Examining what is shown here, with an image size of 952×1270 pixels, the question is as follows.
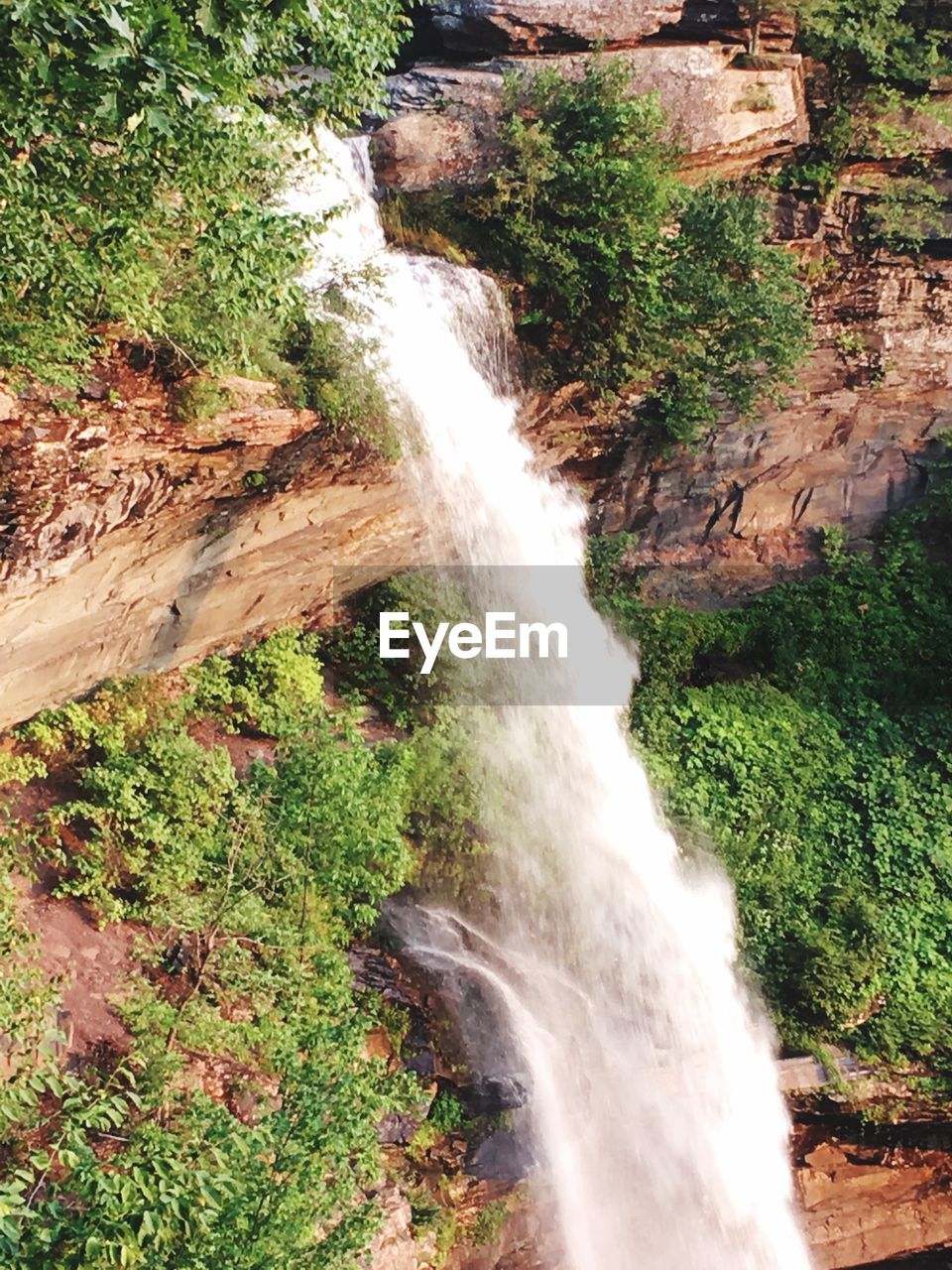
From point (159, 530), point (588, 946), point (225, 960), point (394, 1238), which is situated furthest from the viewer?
point (588, 946)

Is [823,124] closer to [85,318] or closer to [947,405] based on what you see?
[947,405]

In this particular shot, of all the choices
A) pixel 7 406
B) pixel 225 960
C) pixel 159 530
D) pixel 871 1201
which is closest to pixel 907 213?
pixel 159 530

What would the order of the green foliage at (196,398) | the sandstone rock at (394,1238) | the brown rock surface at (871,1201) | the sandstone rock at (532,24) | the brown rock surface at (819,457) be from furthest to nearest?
the brown rock surface at (819,457)
the sandstone rock at (532,24)
the brown rock surface at (871,1201)
the green foliage at (196,398)
the sandstone rock at (394,1238)

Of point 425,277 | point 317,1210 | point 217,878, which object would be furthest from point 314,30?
point 317,1210

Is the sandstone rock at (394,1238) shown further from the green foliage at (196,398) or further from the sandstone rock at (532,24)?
the sandstone rock at (532,24)

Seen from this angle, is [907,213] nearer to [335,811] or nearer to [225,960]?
[335,811]

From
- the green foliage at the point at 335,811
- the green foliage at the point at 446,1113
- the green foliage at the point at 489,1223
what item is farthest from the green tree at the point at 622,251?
the green foliage at the point at 489,1223
